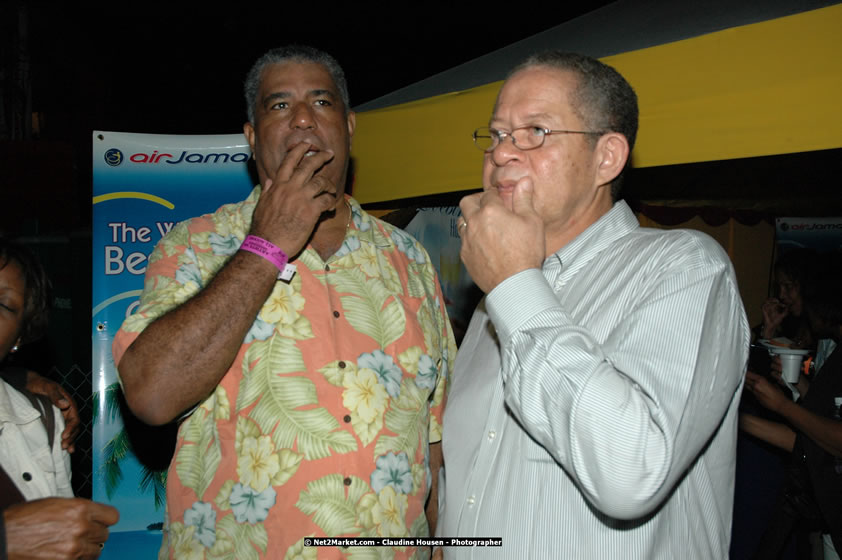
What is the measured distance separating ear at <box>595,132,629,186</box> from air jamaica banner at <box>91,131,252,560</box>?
2409mm

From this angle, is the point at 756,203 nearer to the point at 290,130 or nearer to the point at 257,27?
the point at 290,130

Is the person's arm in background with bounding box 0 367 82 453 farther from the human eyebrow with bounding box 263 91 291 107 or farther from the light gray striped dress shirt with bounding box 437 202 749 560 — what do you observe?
the light gray striped dress shirt with bounding box 437 202 749 560

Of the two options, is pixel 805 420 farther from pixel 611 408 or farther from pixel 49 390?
pixel 49 390

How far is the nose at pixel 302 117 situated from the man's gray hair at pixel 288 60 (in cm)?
19

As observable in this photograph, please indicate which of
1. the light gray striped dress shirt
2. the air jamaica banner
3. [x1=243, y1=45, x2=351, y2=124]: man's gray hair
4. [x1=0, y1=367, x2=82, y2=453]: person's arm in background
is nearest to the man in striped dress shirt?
the light gray striped dress shirt

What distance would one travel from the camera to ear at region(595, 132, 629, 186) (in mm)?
1673

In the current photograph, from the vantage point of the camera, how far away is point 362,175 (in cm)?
346

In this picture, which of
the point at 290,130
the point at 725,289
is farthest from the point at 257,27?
the point at 725,289

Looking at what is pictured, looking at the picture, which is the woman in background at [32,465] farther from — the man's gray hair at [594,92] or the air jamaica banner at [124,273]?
the man's gray hair at [594,92]

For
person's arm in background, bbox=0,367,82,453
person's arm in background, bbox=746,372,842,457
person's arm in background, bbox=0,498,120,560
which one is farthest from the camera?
person's arm in background, bbox=746,372,842,457

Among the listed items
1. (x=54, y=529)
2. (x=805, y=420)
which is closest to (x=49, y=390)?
(x=54, y=529)

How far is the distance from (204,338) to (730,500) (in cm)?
147

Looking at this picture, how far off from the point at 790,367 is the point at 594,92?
2.81m

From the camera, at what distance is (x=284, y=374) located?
1882 mm
